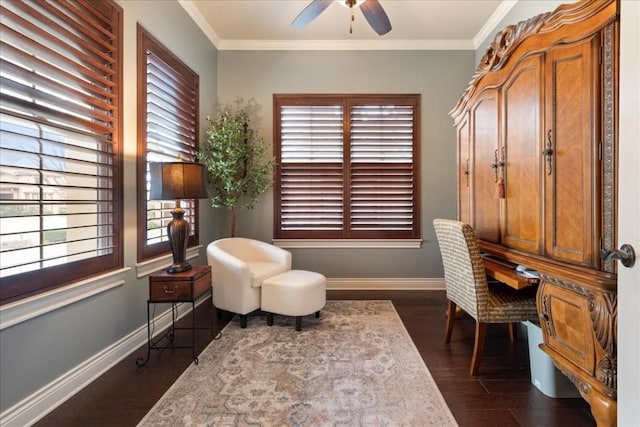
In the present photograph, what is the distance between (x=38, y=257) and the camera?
5.45 ft

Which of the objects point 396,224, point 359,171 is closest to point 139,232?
point 359,171

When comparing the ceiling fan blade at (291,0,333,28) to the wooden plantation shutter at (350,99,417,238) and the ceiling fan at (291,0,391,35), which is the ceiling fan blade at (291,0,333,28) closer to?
the ceiling fan at (291,0,391,35)

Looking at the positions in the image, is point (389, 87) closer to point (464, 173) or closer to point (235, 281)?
point (464, 173)

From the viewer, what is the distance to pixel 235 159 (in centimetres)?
345

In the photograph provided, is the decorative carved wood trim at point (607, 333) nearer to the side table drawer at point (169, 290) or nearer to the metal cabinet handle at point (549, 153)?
the metal cabinet handle at point (549, 153)

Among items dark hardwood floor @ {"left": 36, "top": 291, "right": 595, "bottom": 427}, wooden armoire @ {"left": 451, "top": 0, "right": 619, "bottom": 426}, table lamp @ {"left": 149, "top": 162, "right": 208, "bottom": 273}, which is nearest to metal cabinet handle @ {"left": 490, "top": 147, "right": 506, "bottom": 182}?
wooden armoire @ {"left": 451, "top": 0, "right": 619, "bottom": 426}

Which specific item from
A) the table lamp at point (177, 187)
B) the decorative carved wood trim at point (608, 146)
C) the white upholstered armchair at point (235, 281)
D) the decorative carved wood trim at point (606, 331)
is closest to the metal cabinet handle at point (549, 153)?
the decorative carved wood trim at point (608, 146)

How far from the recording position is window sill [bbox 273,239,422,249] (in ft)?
13.2

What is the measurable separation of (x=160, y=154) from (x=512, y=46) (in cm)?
280

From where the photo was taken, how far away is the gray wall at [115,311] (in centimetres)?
157

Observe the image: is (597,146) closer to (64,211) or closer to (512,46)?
(512,46)

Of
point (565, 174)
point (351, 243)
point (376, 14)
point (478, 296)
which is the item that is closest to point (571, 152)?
point (565, 174)

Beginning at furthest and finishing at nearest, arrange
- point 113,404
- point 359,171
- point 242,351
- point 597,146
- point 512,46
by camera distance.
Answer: point 359,171
point 242,351
point 512,46
point 113,404
point 597,146

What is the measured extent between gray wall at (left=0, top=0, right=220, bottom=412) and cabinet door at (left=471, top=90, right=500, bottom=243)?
8.80ft
